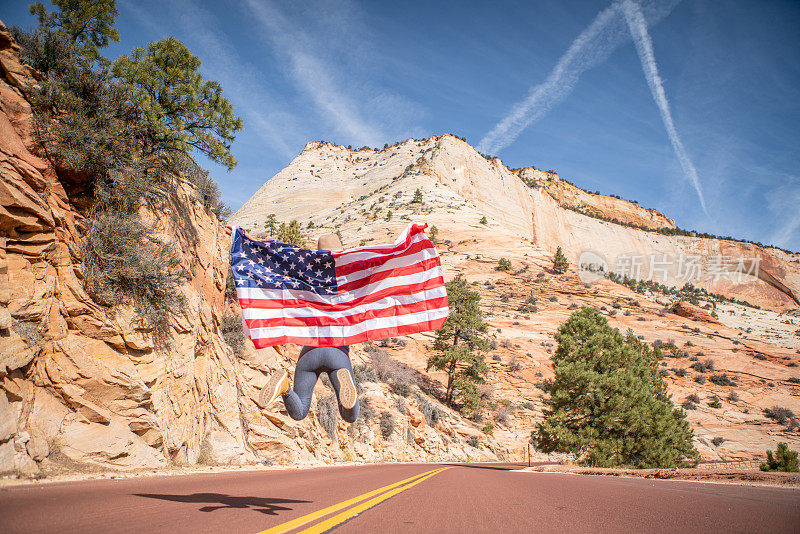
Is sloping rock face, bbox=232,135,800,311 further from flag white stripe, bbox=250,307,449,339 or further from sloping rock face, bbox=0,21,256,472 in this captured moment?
flag white stripe, bbox=250,307,449,339

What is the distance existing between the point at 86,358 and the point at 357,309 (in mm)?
6529

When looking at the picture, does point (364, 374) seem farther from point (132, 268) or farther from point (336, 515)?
point (336, 515)

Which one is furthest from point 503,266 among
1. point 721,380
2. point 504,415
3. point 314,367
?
point 314,367

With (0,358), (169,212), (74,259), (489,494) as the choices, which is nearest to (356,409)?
(489,494)

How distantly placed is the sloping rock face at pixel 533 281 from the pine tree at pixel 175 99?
2757cm

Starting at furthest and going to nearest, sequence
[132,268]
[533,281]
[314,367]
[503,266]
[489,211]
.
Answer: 1. [489,211]
2. [503,266]
3. [533,281]
4. [132,268]
5. [314,367]

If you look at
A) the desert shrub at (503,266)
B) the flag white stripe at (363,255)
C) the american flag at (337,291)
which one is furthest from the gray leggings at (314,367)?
the desert shrub at (503,266)

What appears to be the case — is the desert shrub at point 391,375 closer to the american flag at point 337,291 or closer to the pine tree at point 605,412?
the pine tree at point 605,412

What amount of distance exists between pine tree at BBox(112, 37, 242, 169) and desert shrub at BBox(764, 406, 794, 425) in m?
46.7

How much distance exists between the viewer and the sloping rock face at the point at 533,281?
120 ft

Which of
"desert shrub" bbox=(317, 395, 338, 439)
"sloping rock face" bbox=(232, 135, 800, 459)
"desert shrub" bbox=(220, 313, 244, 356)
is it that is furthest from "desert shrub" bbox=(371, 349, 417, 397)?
"desert shrub" bbox=(220, 313, 244, 356)

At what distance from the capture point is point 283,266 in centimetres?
558

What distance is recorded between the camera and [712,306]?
76125mm

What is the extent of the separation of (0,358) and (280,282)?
203 inches
